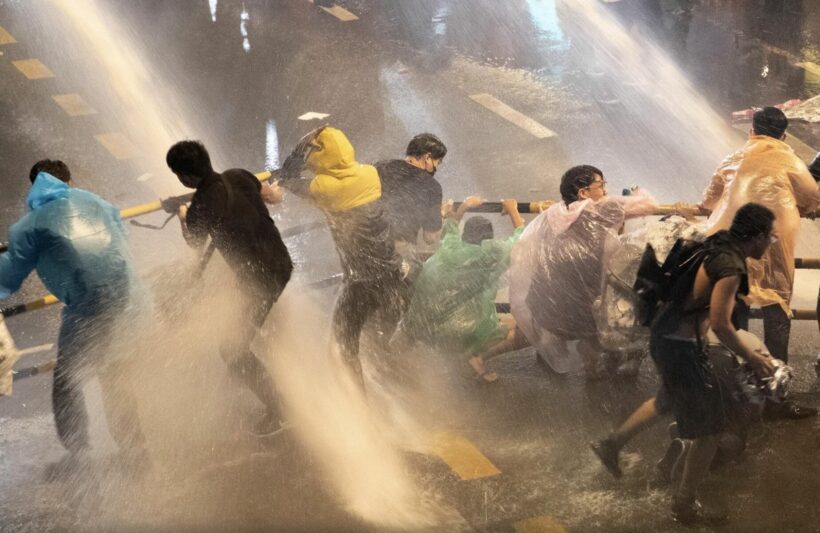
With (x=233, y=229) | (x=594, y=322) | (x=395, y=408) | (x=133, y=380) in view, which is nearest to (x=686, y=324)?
(x=594, y=322)

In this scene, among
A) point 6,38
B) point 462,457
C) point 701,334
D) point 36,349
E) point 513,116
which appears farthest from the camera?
point 6,38

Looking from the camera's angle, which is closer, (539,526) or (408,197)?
(539,526)

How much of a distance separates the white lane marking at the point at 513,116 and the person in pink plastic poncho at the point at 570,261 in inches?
198

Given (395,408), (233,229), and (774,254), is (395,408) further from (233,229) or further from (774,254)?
(774,254)

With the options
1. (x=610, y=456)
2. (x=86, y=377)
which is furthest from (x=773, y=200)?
(x=86, y=377)

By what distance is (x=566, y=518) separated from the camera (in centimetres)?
496

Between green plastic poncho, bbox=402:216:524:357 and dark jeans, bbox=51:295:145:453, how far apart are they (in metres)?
1.70

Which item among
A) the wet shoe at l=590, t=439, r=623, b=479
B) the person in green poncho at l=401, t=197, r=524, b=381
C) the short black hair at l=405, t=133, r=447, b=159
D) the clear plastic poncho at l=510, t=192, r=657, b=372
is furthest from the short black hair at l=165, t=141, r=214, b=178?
the wet shoe at l=590, t=439, r=623, b=479

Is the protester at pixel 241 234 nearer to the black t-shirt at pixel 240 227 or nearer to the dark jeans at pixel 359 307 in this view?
the black t-shirt at pixel 240 227

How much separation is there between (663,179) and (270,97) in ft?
15.8

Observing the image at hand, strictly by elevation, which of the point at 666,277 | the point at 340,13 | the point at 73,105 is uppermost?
the point at 340,13

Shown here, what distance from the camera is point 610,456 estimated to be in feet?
17.1

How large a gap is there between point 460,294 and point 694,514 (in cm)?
186

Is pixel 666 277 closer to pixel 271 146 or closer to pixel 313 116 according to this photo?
pixel 271 146
